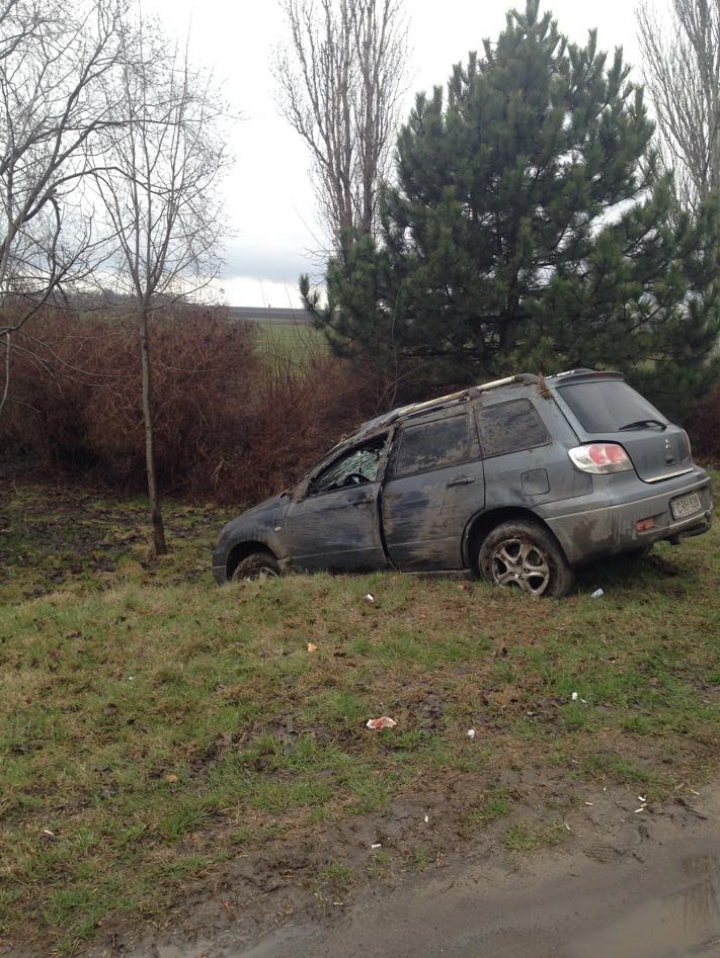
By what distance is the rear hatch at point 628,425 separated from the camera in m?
6.42

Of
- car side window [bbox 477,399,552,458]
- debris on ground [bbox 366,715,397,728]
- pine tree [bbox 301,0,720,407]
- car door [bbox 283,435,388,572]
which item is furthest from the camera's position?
pine tree [bbox 301,0,720,407]

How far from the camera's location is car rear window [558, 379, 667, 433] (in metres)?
6.58

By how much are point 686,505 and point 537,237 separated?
25.0ft

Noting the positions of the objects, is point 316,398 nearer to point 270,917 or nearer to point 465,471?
point 465,471

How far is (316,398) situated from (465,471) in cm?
846

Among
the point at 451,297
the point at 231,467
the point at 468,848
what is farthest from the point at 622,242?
the point at 468,848

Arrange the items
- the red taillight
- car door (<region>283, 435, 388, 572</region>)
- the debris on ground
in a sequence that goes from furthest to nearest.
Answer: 1. car door (<region>283, 435, 388, 572</region>)
2. the red taillight
3. the debris on ground

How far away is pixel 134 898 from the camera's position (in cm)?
327

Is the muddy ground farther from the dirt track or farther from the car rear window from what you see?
the car rear window

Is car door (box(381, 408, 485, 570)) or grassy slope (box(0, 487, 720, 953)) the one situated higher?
car door (box(381, 408, 485, 570))

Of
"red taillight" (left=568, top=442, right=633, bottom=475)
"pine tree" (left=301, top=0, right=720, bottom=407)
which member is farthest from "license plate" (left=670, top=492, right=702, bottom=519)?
"pine tree" (left=301, top=0, right=720, bottom=407)

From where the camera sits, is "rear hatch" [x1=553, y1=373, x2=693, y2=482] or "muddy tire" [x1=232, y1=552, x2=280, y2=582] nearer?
"rear hatch" [x1=553, y1=373, x2=693, y2=482]

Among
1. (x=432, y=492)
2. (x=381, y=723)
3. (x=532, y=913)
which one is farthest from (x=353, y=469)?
(x=532, y=913)

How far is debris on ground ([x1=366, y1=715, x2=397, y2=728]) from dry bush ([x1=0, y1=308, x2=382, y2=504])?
9729 millimetres
